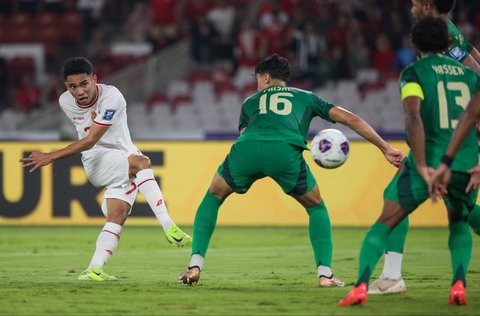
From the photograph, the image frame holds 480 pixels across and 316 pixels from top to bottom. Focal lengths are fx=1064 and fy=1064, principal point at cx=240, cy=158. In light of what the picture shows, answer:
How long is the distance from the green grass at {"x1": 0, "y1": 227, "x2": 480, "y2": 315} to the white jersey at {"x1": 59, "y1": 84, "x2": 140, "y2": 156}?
47.0 inches

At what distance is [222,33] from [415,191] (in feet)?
47.8

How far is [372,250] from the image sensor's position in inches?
279

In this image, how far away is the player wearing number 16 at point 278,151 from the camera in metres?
8.48

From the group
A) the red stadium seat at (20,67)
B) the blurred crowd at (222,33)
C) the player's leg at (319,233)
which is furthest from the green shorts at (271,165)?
the red stadium seat at (20,67)

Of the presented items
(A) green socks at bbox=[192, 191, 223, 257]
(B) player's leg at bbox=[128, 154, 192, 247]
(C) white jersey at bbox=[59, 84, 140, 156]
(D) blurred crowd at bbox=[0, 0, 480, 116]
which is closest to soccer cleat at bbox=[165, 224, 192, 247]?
(B) player's leg at bbox=[128, 154, 192, 247]

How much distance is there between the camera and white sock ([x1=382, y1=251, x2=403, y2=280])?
7949 millimetres

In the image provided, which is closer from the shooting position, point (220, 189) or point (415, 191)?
point (415, 191)

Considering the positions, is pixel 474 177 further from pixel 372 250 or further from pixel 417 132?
pixel 372 250

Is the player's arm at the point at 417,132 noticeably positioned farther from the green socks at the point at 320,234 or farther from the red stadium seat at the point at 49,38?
the red stadium seat at the point at 49,38

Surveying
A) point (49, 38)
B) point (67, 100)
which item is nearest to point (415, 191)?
point (67, 100)

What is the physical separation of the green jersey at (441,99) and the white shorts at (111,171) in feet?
10.1

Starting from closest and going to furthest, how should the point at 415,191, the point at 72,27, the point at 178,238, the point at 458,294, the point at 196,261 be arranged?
the point at 415,191
the point at 458,294
the point at 196,261
the point at 178,238
the point at 72,27

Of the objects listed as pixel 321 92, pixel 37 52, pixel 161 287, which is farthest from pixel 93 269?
pixel 37 52

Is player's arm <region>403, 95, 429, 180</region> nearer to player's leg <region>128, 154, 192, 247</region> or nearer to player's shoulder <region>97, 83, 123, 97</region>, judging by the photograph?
player's leg <region>128, 154, 192, 247</region>
